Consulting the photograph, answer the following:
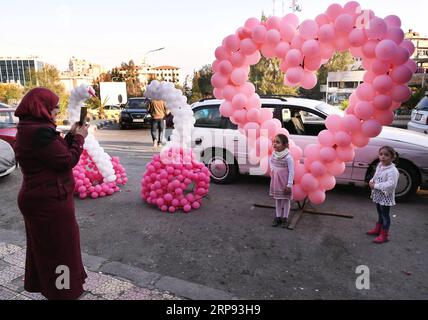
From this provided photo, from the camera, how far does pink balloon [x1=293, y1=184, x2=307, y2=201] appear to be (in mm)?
5160

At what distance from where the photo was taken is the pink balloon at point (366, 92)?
437 cm

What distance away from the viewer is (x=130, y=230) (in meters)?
4.95

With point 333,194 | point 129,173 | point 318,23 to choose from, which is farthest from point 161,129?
point 318,23

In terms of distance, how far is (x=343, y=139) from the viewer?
4.67 meters

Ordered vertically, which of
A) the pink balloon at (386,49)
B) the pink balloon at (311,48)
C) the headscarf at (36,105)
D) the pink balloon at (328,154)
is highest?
the pink balloon at (311,48)

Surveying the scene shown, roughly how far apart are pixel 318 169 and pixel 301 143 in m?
1.42

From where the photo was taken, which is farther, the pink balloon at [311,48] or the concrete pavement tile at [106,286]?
the pink balloon at [311,48]

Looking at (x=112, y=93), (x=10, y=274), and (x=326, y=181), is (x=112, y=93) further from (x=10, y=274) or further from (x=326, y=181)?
(x=10, y=274)

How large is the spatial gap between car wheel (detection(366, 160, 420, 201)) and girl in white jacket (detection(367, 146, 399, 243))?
159cm

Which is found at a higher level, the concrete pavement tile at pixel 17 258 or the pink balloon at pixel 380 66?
the pink balloon at pixel 380 66

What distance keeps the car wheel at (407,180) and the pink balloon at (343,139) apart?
5.33 ft

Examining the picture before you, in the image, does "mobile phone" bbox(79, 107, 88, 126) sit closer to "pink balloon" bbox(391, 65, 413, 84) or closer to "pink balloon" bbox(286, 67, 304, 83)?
"pink balloon" bbox(286, 67, 304, 83)

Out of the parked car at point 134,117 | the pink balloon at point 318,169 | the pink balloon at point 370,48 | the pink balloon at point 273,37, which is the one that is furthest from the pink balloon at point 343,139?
the parked car at point 134,117

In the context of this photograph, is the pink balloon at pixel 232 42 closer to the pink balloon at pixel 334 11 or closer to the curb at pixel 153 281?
the pink balloon at pixel 334 11
